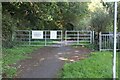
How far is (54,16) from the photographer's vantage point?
20.9 m

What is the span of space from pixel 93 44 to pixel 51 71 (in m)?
9.59

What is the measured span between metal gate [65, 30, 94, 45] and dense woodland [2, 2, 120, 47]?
103 cm

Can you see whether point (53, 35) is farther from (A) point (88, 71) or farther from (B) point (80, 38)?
(A) point (88, 71)

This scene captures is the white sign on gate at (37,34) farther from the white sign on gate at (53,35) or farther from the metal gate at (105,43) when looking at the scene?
the metal gate at (105,43)

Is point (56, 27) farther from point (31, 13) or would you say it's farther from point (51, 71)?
point (51, 71)

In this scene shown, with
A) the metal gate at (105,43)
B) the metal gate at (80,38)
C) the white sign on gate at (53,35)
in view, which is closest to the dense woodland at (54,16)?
the white sign on gate at (53,35)

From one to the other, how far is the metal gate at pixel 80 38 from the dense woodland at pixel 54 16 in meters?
1.03

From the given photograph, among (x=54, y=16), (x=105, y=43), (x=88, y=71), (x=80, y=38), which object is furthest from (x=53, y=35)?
(x=88, y=71)

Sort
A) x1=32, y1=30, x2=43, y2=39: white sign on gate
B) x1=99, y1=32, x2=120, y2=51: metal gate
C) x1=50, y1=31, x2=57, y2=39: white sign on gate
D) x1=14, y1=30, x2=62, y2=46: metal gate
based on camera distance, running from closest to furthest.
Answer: x1=99, y1=32, x2=120, y2=51: metal gate → x1=14, y1=30, x2=62, y2=46: metal gate → x1=32, y1=30, x2=43, y2=39: white sign on gate → x1=50, y1=31, x2=57, y2=39: white sign on gate

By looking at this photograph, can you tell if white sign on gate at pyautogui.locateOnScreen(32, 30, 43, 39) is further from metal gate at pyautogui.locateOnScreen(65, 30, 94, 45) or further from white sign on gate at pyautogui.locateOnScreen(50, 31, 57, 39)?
metal gate at pyautogui.locateOnScreen(65, 30, 94, 45)

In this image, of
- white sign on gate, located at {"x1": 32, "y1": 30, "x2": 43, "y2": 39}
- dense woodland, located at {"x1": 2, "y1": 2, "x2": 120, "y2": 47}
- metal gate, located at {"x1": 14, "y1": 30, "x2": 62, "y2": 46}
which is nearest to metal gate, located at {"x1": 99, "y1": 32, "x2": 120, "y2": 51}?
dense woodland, located at {"x1": 2, "y1": 2, "x2": 120, "y2": 47}

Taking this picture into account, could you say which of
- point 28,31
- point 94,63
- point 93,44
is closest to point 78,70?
point 94,63

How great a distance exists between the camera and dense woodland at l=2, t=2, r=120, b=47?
10.9 m

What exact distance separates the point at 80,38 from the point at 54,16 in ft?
8.73
